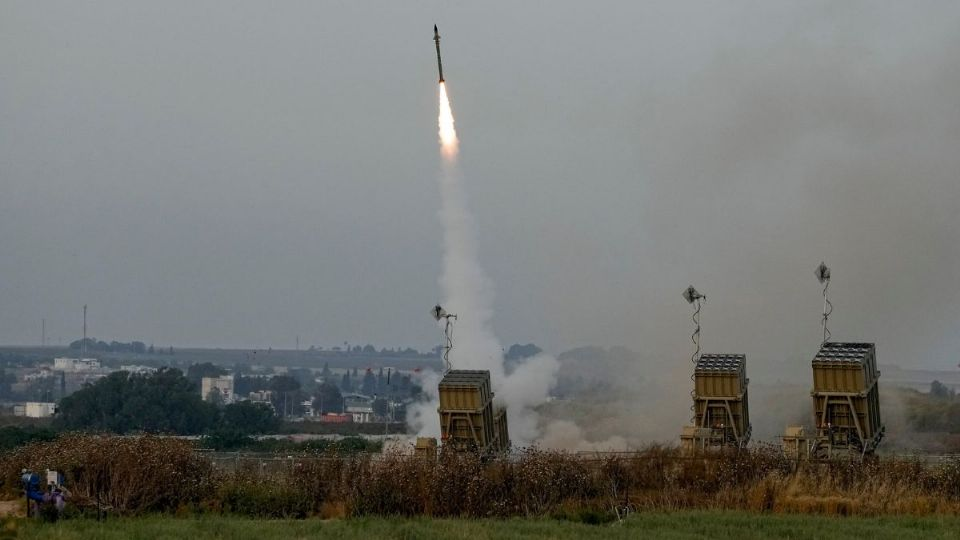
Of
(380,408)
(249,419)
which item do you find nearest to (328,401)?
(380,408)

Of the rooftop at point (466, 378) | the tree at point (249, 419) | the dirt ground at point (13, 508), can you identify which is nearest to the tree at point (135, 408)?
the tree at point (249, 419)

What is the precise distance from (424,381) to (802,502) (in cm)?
2691

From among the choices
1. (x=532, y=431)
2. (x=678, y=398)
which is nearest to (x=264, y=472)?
(x=532, y=431)

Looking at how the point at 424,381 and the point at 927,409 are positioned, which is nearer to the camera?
the point at 424,381

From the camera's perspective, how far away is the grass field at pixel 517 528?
904 inches

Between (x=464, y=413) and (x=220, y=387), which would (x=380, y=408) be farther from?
(x=464, y=413)

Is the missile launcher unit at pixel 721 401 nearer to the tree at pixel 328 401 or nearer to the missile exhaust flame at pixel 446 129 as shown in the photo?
the missile exhaust flame at pixel 446 129

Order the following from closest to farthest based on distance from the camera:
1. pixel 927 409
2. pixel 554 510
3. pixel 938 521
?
1. pixel 938 521
2. pixel 554 510
3. pixel 927 409

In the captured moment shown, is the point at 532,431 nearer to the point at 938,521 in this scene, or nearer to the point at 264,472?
the point at 264,472

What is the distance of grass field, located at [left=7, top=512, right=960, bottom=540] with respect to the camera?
22969mm

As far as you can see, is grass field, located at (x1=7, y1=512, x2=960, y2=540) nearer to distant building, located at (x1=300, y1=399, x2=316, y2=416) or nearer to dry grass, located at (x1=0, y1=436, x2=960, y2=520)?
dry grass, located at (x1=0, y1=436, x2=960, y2=520)

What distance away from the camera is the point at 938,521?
24.7 m

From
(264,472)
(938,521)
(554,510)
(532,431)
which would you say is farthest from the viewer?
(532,431)

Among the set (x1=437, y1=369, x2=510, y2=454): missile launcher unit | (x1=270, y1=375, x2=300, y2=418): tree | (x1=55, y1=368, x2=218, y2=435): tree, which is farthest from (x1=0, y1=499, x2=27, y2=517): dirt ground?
(x1=270, y1=375, x2=300, y2=418): tree
